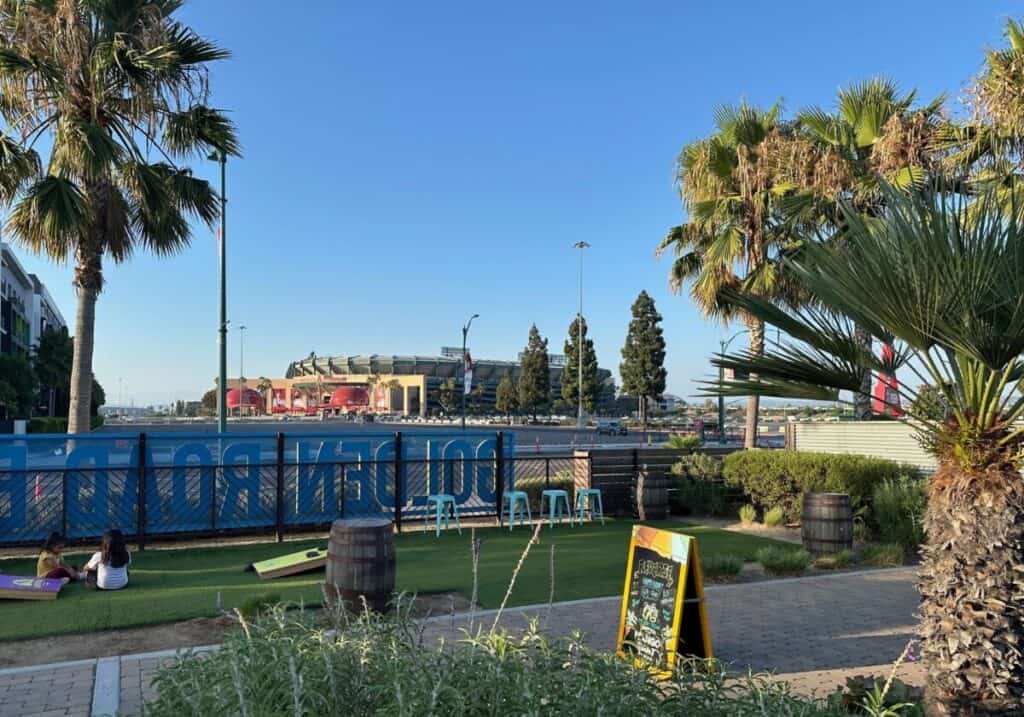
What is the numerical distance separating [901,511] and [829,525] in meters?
1.77

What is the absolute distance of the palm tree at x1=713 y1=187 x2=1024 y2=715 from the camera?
11.3 feet

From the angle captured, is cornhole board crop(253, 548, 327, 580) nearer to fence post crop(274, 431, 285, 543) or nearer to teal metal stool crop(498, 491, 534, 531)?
fence post crop(274, 431, 285, 543)

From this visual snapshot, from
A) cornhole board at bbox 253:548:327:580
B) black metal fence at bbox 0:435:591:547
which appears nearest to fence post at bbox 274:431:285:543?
black metal fence at bbox 0:435:591:547

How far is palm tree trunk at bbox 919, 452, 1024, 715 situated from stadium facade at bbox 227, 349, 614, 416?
104 meters

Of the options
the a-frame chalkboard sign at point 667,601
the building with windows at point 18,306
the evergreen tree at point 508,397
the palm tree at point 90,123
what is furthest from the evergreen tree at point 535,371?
the a-frame chalkboard sign at point 667,601

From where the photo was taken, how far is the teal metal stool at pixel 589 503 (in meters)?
14.0

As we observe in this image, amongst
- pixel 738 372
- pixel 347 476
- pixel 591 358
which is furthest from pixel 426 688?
pixel 591 358

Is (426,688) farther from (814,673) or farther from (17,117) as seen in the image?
(17,117)

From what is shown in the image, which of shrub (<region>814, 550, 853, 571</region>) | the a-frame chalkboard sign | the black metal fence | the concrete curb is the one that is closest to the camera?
the concrete curb

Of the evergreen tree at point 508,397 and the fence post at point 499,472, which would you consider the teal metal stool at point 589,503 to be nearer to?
the fence post at point 499,472

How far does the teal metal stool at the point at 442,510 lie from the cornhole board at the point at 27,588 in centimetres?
562

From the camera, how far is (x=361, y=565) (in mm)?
6617

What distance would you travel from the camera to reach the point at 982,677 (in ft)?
11.7

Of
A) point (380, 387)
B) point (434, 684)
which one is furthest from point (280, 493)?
point (380, 387)
